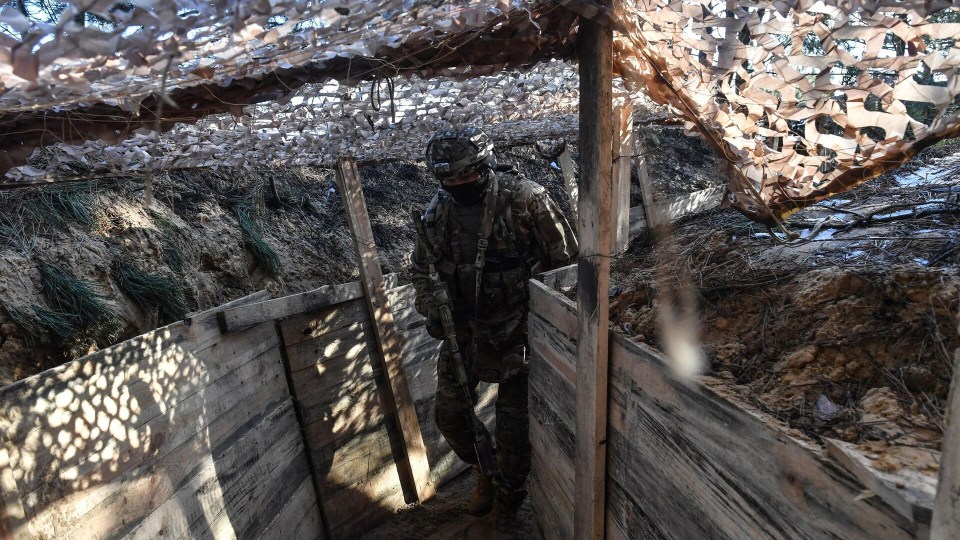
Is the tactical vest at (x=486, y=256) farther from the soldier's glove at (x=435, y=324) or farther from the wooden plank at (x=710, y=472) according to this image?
the wooden plank at (x=710, y=472)

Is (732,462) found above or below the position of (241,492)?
above

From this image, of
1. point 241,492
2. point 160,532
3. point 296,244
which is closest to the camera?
point 160,532

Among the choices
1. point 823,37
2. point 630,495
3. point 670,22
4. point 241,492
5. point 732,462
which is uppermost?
point 670,22

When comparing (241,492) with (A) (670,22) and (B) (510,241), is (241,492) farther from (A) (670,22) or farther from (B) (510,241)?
(A) (670,22)

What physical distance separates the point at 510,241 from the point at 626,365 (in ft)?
5.52

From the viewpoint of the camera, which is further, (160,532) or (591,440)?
(160,532)

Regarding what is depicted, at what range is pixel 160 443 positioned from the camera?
2.32 m

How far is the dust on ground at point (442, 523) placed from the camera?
3668 millimetres

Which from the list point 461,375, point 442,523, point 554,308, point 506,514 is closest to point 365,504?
point 442,523

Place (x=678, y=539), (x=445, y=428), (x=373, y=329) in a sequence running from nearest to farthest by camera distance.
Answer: (x=678, y=539) → (x=445, y=428) → (x=373, y=329)

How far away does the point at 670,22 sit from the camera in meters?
1.42

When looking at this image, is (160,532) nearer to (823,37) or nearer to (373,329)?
(373,329)

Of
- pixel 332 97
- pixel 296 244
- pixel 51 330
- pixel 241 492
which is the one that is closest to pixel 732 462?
pixel 332 97

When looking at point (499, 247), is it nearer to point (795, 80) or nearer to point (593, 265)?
point (593, 265)
